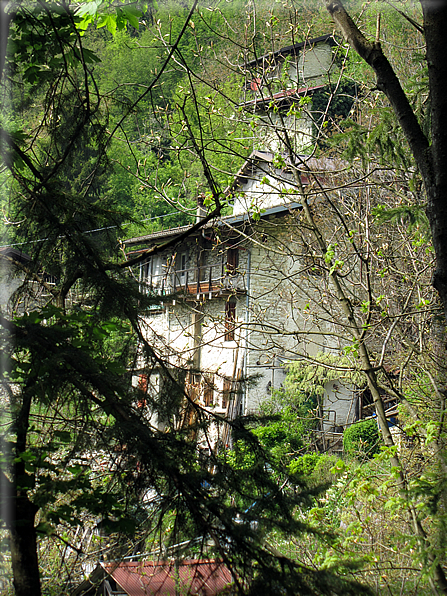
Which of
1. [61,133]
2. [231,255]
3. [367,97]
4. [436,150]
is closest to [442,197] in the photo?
[436,150]

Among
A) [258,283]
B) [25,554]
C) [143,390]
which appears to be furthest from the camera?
[258,283]

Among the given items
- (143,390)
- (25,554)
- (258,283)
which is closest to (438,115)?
(143,390)

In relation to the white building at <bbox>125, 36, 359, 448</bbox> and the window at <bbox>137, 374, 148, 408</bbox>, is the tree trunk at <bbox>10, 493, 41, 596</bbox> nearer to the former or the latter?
the window at <bbox>137, 374, 148, 408</bbox>

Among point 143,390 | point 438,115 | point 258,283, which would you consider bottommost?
point 143,390

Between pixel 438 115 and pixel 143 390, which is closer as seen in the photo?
pixel 438 115

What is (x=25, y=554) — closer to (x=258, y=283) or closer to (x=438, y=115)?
(x=438, y=115)

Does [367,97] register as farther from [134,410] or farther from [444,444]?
[134,410]

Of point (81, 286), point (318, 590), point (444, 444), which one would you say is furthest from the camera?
point (444, 444)

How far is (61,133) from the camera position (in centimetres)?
394

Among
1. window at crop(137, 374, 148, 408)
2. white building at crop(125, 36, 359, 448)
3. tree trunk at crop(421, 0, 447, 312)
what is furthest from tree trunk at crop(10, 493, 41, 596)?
white building at crop(125, 36, 359, 448)

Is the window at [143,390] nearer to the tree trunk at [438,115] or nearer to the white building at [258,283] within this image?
the tree trunk at [438,115]

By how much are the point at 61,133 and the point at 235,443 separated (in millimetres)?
2653

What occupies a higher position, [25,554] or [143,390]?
[143,390]

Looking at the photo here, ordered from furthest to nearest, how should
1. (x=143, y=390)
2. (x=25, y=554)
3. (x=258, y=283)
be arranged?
(x=258, y=283) → (x=143, y=390) → (x=25, y=554)
